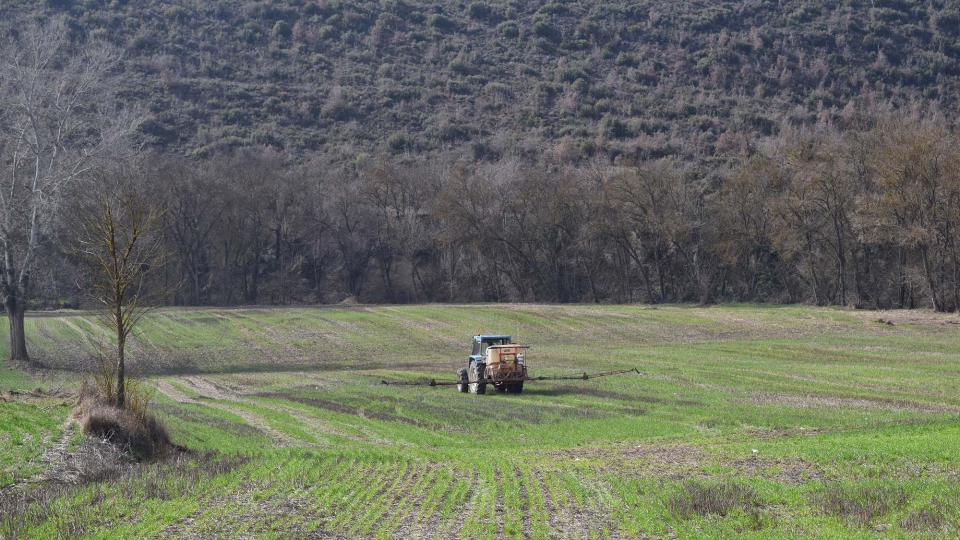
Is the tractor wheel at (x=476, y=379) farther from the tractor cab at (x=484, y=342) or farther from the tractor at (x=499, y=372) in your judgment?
the tractor cab at (x=484, y=342)

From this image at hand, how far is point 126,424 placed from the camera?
1834cm

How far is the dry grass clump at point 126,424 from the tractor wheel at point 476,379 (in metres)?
12.9

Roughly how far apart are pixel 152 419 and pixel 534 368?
20975mm

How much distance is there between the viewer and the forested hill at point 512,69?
106m

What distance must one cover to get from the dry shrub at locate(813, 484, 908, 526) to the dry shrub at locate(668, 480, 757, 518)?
1063 mm

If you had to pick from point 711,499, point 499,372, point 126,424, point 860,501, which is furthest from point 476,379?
point 860,501

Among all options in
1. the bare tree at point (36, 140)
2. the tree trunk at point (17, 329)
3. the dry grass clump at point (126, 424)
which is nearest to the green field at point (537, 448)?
the dry grass clump at point (126, 424)

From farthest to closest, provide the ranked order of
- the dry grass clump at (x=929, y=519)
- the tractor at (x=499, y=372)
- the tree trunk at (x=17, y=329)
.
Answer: the tree trunk at (x=17, y=329), the tractor at (x=499, y=372), the dry grass clump at (x=929, y=519)

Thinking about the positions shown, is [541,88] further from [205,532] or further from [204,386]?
[205,532]

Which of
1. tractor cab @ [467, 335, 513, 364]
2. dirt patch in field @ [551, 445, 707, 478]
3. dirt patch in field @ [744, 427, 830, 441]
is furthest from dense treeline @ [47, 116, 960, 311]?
dirt patch in field @ [551, 445, 707, 478]

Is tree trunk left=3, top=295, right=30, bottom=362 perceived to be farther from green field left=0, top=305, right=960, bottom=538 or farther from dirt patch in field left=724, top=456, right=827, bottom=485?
dirt patch in field left=724, top=456, right=827, bottom=485

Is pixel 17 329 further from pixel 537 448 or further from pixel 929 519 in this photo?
Result: pixel 929 519

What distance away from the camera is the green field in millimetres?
12703

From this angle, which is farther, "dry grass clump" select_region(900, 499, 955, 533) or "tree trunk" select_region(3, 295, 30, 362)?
"tree trunk" select_region(3, 295, 30, 362)
